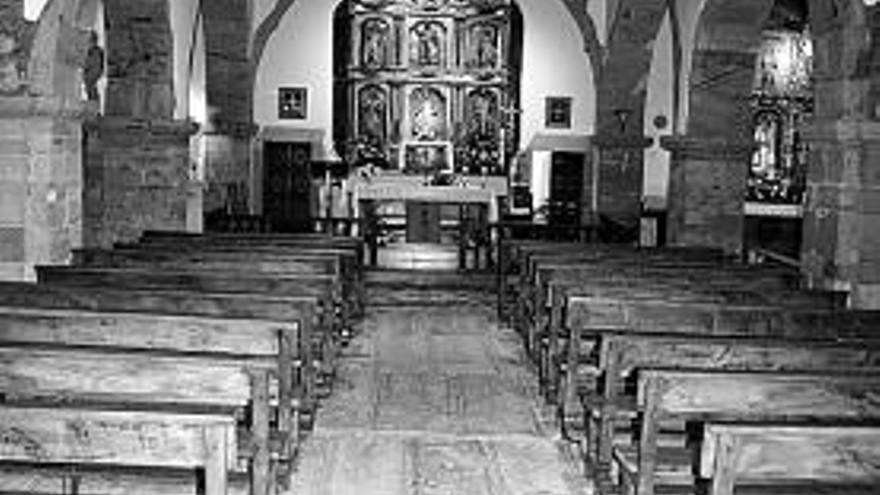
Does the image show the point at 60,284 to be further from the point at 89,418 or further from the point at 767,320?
the point at 767,320

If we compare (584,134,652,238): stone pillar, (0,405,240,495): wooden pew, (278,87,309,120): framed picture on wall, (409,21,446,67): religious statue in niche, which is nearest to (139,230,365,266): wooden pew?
(0,405,240,495): wooden pew

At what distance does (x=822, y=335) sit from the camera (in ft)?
18.6

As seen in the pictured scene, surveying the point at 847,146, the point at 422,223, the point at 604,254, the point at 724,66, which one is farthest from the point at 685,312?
the point at 422,223

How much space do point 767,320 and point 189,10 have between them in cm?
837

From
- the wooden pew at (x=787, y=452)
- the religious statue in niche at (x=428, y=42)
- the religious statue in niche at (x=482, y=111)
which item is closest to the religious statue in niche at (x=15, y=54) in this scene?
the wooden pew at (x=787, y=452)

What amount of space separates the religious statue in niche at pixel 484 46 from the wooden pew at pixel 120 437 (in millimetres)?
14864

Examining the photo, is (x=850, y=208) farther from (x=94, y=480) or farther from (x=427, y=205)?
(x=427, y=205)

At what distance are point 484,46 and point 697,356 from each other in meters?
13.6

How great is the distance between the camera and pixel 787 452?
3.43 m

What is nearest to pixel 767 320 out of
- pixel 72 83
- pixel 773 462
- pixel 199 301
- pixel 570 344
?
pixel 570 344

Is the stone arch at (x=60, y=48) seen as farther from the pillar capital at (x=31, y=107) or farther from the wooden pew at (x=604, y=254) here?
the wooden pew at (x=604, y=254)

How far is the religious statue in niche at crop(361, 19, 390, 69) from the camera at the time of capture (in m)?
17.8

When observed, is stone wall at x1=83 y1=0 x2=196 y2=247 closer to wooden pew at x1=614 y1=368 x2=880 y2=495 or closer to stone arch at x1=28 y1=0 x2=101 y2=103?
stone arch at x1=28 y1=0 x2=101 y2=103

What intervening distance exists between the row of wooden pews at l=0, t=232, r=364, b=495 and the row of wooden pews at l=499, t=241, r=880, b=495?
1.48 metres
